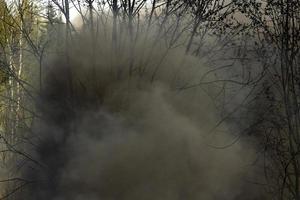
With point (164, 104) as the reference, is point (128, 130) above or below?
below

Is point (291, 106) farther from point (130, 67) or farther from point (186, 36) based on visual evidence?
point (130, 67)

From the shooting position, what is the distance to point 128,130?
5855mm

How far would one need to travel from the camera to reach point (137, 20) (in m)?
6.39

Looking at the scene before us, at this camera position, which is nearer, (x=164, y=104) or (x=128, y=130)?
(x=128, y=130)

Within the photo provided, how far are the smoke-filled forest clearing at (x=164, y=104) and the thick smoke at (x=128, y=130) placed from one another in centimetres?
1

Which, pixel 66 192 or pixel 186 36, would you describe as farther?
pixel 186 36

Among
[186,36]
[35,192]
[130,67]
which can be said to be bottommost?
[35,192]

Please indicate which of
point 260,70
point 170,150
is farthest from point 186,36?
point 170,150

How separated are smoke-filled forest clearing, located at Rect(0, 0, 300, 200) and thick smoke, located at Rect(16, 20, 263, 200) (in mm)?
15

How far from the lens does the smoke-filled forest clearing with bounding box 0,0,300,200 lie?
5.89 metres

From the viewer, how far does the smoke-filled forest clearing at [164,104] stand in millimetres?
5887

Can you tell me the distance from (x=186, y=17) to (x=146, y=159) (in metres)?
2.26

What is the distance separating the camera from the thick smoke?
5824 mm

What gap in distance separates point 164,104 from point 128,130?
2.12ft
